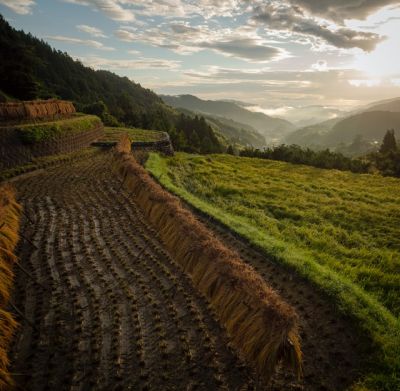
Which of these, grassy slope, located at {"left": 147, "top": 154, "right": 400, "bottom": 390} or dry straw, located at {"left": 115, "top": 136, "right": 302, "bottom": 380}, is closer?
dry straw, located at {"left": 115, "top": 136, "right": 302, "bottom": 380}

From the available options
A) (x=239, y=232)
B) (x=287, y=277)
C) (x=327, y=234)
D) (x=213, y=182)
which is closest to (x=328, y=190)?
(x=213, y=182)

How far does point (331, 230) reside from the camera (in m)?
17.9

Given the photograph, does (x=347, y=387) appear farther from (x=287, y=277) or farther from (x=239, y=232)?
(x=239, y=232)

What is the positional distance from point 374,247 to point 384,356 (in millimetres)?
9370

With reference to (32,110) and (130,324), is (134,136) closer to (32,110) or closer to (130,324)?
(32,110)

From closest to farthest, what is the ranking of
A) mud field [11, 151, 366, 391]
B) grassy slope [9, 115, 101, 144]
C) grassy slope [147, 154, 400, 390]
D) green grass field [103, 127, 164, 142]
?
mud field [11, 151, 366, 391], grassy slope [147, 154, 400, 390], grassy slope [9, 115, 101, 144], green grass field [103, 127, 164, 142]

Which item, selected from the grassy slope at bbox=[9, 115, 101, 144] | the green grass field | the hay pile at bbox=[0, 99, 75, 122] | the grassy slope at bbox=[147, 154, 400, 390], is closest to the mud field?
the grassy slope at bbox=[147, 154, 400, 390]

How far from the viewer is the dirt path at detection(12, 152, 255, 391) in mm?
6996

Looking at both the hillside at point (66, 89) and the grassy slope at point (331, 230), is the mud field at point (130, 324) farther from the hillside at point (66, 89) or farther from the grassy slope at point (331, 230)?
the hillside at point (66, 89)

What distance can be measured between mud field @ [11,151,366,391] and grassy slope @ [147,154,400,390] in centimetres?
70

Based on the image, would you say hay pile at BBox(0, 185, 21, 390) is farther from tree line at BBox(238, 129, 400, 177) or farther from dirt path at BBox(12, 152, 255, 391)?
tree line at BBox(238, 129, 400, 177)

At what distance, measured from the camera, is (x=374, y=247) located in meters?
15.9

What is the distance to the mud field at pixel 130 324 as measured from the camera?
699 cm

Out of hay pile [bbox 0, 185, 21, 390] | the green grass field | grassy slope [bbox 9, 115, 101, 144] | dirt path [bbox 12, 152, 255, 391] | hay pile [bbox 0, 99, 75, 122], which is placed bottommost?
dirt path [bbox 12, 152, 255, 391]
